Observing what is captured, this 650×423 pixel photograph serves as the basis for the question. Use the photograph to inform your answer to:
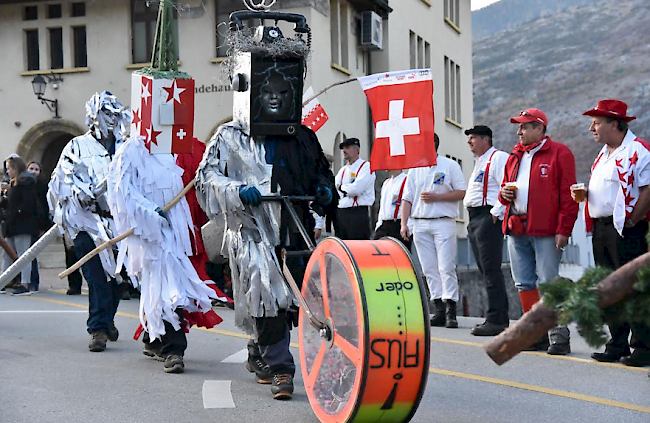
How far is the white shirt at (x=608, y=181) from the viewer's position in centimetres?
782

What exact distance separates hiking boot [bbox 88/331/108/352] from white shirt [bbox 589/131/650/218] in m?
4.02

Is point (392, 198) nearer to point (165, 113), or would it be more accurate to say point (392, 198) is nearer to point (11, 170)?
point (165, 113)

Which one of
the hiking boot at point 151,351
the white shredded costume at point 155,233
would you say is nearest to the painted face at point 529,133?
the white shredded costume at point 155,233

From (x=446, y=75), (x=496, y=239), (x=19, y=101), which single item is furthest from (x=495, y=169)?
(x=446, y=75)

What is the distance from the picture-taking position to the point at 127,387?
700cm

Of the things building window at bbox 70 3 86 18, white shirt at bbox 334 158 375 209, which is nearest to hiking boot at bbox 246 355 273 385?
white shirt at bbox 334 158 375 209

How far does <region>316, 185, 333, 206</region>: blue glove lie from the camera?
657 centimetres

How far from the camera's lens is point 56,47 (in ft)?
92.7

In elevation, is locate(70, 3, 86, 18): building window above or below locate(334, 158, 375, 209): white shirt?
above

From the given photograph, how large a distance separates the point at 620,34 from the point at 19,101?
110 meters

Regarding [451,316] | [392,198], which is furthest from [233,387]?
[392,198]

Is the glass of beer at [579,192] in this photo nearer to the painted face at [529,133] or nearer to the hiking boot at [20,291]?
the painted face at [529,133]

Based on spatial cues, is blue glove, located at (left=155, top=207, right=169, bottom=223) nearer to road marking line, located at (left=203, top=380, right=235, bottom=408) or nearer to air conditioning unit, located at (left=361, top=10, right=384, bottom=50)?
road marking line, located at (left=203, top=380, right=235, bottom=408)

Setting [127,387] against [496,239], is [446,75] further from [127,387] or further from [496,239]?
[127,387]
